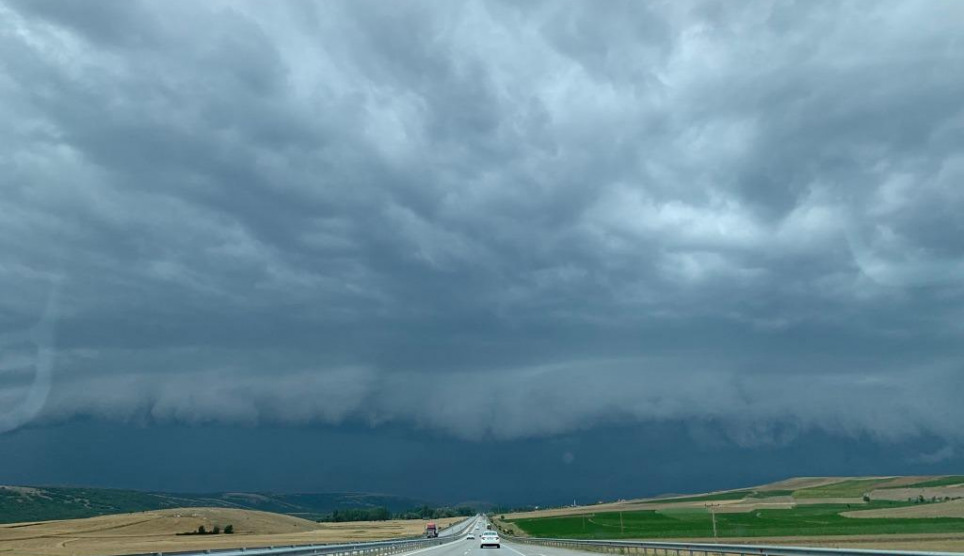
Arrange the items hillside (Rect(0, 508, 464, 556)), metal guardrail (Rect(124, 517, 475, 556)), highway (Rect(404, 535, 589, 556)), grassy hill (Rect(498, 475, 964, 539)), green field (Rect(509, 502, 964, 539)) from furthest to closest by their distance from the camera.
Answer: hillside (Rect(0, 508, 464, 556)), grassy hill (Rect(498, 475, 964, 539)), green field (Rect(509, 502, 964, 539)), highway (Rect(404, 535, 589, 556)), metal guardrail (Rect(124, 517, 475, 556))

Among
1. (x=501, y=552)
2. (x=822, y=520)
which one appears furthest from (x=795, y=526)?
(x=501, y=552)

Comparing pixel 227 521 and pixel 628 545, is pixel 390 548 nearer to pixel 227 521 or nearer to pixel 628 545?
pixel 628 545

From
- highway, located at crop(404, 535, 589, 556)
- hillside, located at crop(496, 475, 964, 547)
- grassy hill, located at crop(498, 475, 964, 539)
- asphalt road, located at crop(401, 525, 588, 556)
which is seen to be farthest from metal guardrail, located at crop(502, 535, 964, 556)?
grassy hill, located at crop(498, 475, 964, 539)

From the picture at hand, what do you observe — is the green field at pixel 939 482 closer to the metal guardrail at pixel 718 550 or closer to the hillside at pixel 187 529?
the hillside at pixel 187 529

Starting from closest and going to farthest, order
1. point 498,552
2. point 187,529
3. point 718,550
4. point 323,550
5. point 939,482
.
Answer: point 718,550 → point 323,550 → point 498,552 → point 187,529 → point 939,482

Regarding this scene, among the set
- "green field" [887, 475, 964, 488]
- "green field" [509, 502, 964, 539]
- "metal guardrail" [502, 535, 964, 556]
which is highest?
"green field" [887, 475, 964, 488]

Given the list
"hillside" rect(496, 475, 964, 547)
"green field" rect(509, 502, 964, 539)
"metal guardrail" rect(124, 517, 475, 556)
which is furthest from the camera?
"green field" rect(509, 502, 964, 539)

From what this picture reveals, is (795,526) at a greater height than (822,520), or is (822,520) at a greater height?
(822,520)

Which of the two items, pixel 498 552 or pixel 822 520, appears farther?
pixel 822 520

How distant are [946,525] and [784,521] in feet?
99.9

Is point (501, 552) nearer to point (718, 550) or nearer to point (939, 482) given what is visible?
point (718, 550)

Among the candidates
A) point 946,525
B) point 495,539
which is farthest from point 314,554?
point 946,525

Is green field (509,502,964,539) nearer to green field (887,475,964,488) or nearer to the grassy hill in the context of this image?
the grassy hill

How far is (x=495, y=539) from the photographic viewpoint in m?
74.5
